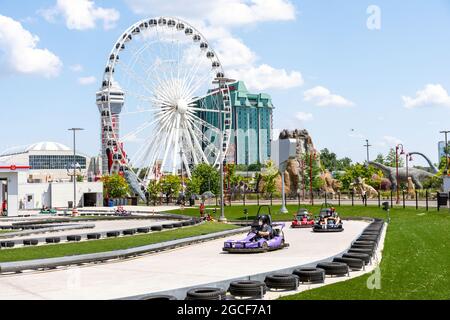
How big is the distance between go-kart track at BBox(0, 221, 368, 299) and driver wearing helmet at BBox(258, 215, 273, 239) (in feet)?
2.72

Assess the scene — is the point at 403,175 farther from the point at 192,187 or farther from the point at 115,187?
the point at 115,187

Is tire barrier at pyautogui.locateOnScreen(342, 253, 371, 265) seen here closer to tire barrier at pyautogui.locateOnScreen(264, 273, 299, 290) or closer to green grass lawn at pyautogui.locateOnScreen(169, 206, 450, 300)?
green grass lawn at pyautogui.locateOnScreen(169, 206, 450, 300)

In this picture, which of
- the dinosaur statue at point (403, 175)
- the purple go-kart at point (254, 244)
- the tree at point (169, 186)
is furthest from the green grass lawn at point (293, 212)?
the dinosaur statue at point (403, 175)

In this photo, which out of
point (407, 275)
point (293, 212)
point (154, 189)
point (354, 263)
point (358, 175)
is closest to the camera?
point (407, 275)

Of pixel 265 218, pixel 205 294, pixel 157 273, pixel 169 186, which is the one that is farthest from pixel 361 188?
pixel 205 294

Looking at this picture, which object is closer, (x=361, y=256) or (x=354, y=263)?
(x=354, y=263)

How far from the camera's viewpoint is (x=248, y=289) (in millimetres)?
13492

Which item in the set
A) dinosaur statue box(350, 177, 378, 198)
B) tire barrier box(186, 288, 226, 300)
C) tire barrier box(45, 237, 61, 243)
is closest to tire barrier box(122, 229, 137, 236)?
tire barrier box(45, 237, 61, 243)

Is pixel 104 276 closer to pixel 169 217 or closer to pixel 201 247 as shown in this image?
pixel 201 247

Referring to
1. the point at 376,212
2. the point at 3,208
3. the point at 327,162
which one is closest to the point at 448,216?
the point at 376,212

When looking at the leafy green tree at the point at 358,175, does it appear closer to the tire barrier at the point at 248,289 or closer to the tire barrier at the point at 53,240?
the tire barrier at the point at 53,240

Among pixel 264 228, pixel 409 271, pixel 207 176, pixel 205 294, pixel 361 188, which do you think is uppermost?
pixel 207 176

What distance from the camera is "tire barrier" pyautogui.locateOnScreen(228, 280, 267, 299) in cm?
1344

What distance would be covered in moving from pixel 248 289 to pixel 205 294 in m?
1.34
